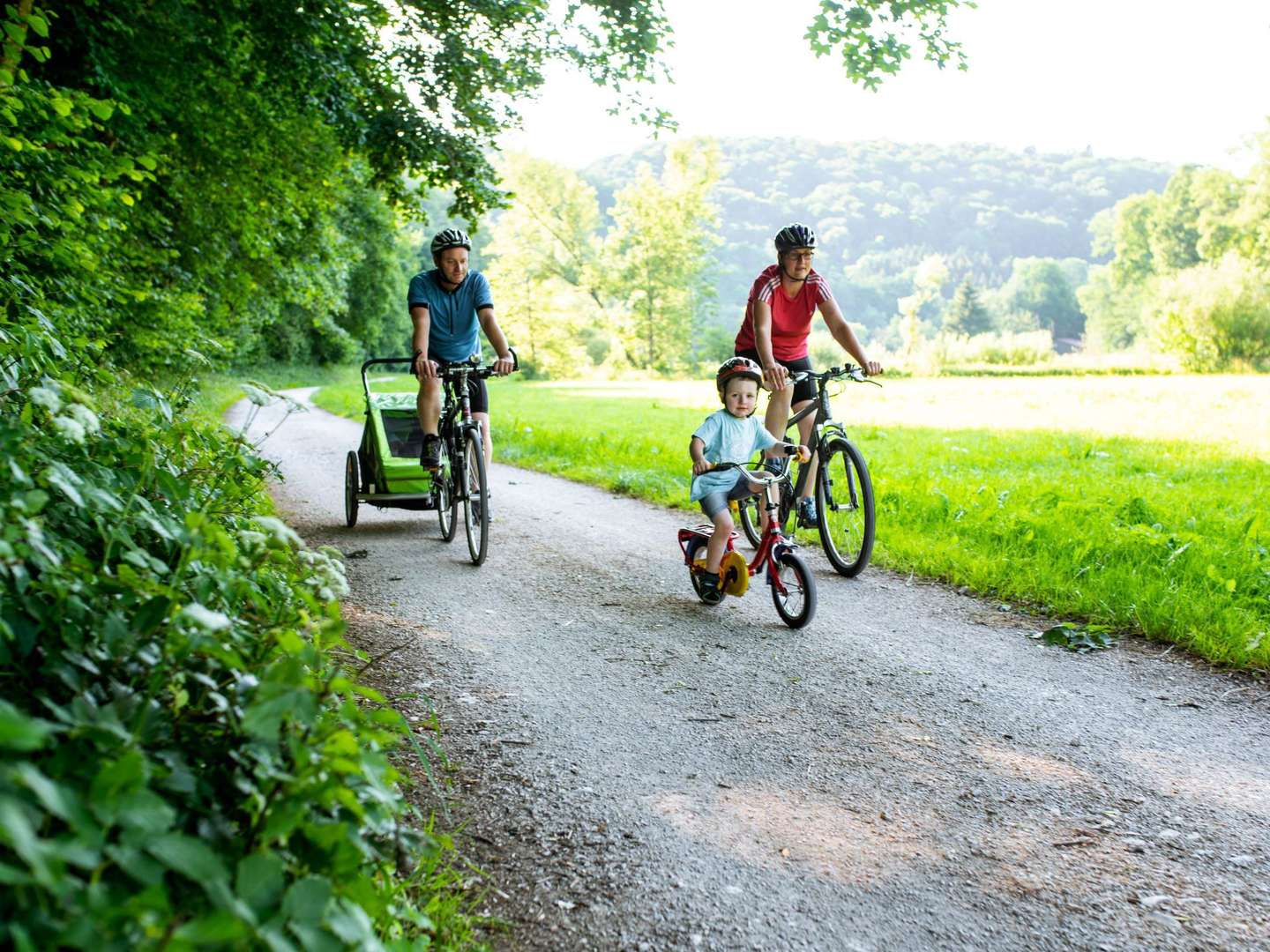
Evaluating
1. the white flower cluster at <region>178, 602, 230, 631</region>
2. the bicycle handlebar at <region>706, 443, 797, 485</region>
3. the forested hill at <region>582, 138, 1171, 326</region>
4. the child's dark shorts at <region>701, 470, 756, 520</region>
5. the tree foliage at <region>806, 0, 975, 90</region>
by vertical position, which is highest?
the forested hill at <region>582, 138, 1171, 326</region>

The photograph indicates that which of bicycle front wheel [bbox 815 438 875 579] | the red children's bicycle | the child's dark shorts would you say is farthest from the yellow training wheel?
bicycle front wheel [bbox 815 438 875 579]

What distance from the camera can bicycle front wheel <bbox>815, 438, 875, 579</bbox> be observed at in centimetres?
622

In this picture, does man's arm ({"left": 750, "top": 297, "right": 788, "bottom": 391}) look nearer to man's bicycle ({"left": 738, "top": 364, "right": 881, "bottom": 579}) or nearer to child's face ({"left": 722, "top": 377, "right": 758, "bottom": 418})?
man's bicycle ({"left": 738, "top": 364, "right": 881, "bottom": 579})

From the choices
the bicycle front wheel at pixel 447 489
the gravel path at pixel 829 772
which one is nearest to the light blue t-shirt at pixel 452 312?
the bicycle front wheel at pixel 447 489

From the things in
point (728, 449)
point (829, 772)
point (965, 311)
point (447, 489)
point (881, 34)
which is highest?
point (965, 311)

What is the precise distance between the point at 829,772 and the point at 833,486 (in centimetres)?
372

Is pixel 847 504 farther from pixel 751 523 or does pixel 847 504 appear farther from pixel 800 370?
pixel 800 370

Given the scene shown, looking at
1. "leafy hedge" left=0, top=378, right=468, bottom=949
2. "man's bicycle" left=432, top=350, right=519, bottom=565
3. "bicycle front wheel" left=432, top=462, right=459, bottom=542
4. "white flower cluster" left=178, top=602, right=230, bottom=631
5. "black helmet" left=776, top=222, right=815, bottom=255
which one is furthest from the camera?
"bicycle front wheel" left=432, top=462, right=459, bottom=542

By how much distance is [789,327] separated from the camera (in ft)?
21.5

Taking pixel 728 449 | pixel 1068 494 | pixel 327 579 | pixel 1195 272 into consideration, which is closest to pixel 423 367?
pixel 728 449

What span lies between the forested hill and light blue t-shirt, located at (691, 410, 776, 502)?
12813cm

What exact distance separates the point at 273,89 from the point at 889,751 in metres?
9.88

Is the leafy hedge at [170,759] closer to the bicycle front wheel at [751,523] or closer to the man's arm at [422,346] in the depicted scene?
the man's arm at [422,346]

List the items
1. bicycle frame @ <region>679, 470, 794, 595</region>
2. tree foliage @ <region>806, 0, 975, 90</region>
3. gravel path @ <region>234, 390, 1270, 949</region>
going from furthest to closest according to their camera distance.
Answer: tree foliage @ <region>806, 0, 975, 90</region> < bicycle frame @ <region>679, 470, 794, 595</region> < gravel path @ <region>234, 390, 1270, 949</region>
